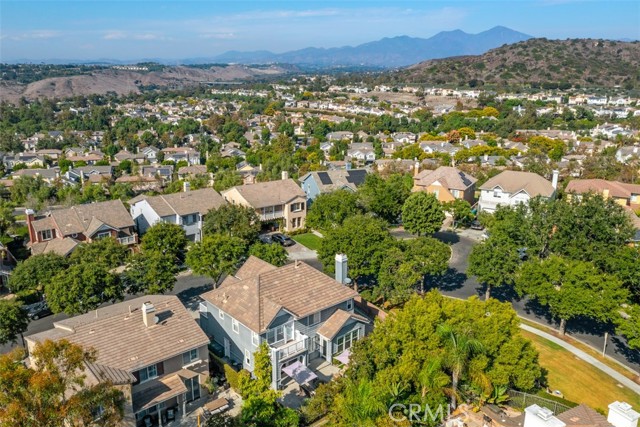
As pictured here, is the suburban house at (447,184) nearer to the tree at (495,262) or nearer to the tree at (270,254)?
the tree at (495,262)

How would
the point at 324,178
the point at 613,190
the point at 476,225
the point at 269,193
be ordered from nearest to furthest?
the point at 269,193
the point at 476,225
the point at 613,190
the point at 324,178

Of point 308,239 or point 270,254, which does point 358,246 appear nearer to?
point 270,254

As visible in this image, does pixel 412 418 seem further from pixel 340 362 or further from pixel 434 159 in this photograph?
pixel 434 159

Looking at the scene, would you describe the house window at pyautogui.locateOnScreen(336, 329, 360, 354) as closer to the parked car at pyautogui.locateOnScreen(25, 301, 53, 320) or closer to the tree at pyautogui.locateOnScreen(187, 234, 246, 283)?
the tree at pyautogui.locateOnScreen(187, 234, 246, 283)

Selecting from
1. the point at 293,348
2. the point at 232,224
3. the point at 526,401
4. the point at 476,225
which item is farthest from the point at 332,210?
the point at 526,401

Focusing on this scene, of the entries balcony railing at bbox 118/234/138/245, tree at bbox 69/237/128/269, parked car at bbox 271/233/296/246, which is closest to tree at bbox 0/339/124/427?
tree at bbox 69/237/128/269

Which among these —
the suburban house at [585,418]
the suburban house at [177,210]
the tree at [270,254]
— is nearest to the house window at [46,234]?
the suburban house at [177,210]
